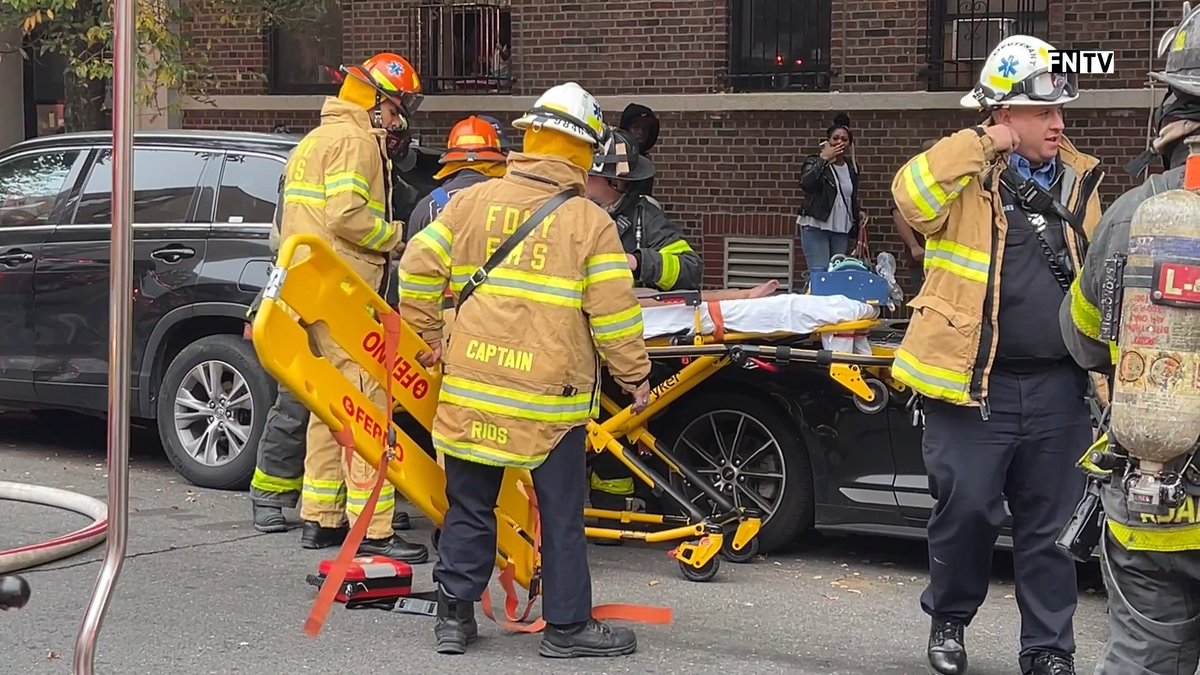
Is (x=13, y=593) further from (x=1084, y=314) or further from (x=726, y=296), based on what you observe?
(x=726, y=296)

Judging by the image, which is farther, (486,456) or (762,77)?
(762,77)

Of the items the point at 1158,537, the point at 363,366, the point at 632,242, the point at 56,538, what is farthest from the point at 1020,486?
the point at 56,538

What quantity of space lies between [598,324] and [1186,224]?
2344mm

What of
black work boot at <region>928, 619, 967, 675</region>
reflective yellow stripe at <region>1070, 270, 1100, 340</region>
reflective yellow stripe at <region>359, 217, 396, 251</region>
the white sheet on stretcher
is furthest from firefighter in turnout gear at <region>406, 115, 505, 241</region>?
reflective yellow stripe at <region>1070, 270, 1100, 340</region>

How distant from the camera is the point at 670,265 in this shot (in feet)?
22.9

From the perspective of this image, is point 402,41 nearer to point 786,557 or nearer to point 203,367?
point 203,367

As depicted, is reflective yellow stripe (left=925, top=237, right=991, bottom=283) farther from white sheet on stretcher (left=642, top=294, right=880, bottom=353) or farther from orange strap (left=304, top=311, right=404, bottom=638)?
orange strap (left=304, top=311, right=404, bottom=638)

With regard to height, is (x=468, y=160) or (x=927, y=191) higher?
(x=468, y=160)

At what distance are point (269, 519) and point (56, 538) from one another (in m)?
0.94

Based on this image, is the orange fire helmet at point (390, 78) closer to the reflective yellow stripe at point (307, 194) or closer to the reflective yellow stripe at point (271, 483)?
the reflective yellow stripe at point (307, 194)

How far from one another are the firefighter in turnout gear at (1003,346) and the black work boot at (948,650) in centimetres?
14

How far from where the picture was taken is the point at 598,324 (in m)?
5.38

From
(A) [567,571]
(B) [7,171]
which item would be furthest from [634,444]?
(B) [7,171]

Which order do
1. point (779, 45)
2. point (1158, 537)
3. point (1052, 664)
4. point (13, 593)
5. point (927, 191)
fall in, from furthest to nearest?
point (779, 45) < point (1052, 664) < point (927, 191) < point (13, 593) < point (1158, 537)
